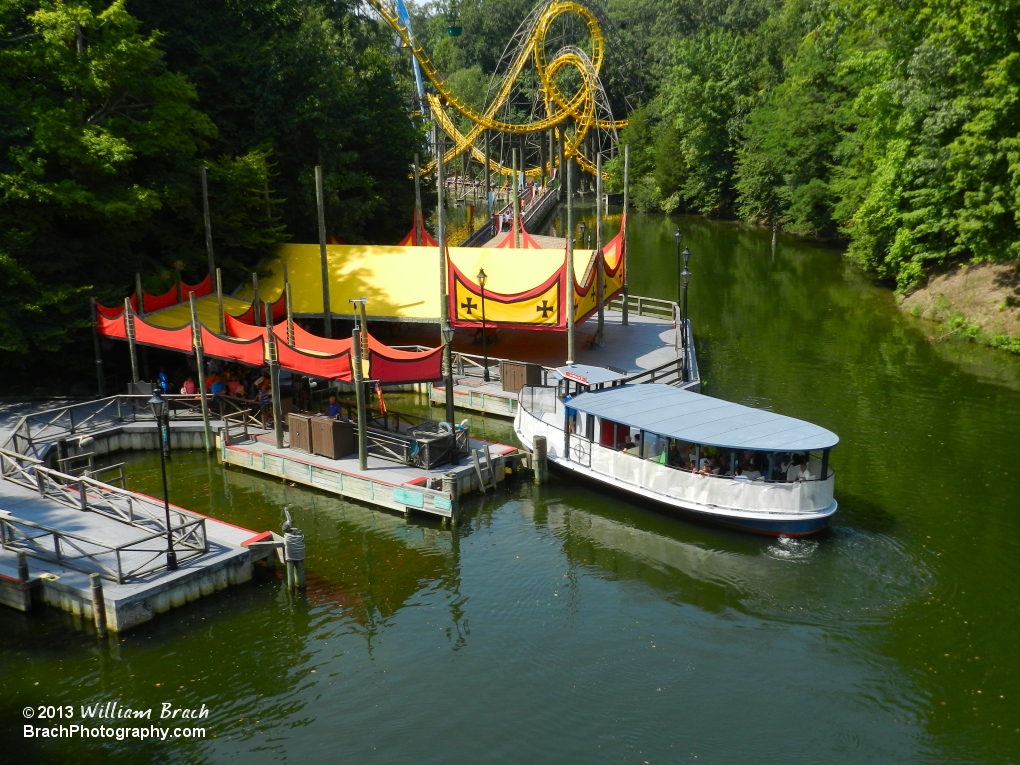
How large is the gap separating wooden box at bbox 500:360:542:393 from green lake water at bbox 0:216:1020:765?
6306mm

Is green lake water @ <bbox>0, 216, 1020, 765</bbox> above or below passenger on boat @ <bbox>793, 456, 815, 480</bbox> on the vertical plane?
below

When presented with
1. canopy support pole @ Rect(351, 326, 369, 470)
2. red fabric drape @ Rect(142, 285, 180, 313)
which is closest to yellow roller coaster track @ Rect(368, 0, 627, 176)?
red fabric drape @ Rect(142, 285, 180, 313)

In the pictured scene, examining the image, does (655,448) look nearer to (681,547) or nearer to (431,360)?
(681,547)

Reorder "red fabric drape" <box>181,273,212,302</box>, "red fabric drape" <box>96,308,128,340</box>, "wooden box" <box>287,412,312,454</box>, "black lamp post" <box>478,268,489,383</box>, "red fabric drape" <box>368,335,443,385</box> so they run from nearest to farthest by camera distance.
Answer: "red fabric drape" <box>368,335,443,385</box> < "wooden box" <box>287,412,312,454</box> < "red fabric drape" <box>96,308,128,340</box> < "black lamp post" <box>478,268,489,383</box> < "red fabric drape" <box>181,273,212,302</box>

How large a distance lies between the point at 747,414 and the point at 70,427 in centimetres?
1977

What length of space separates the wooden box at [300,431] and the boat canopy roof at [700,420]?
733cm

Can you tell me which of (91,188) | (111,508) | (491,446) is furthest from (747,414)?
(91,188)

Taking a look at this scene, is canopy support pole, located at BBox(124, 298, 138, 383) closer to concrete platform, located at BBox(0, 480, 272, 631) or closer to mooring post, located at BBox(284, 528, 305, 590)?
concrete platform, located at BBox(0, 480, 272, 631)

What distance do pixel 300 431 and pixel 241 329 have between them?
503cm

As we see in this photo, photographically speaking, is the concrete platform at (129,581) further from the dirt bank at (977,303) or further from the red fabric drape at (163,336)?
the dirt bank at (977,303)

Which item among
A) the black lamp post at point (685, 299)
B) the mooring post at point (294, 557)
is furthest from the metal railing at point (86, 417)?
the black lamp post at point (685, 299)

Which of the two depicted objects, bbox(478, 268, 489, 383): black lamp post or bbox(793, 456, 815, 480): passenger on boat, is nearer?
bbox(793, 456, 815, 480): passenger on boat

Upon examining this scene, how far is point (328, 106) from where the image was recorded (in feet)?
140

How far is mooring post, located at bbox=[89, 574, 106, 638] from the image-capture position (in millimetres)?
17359
